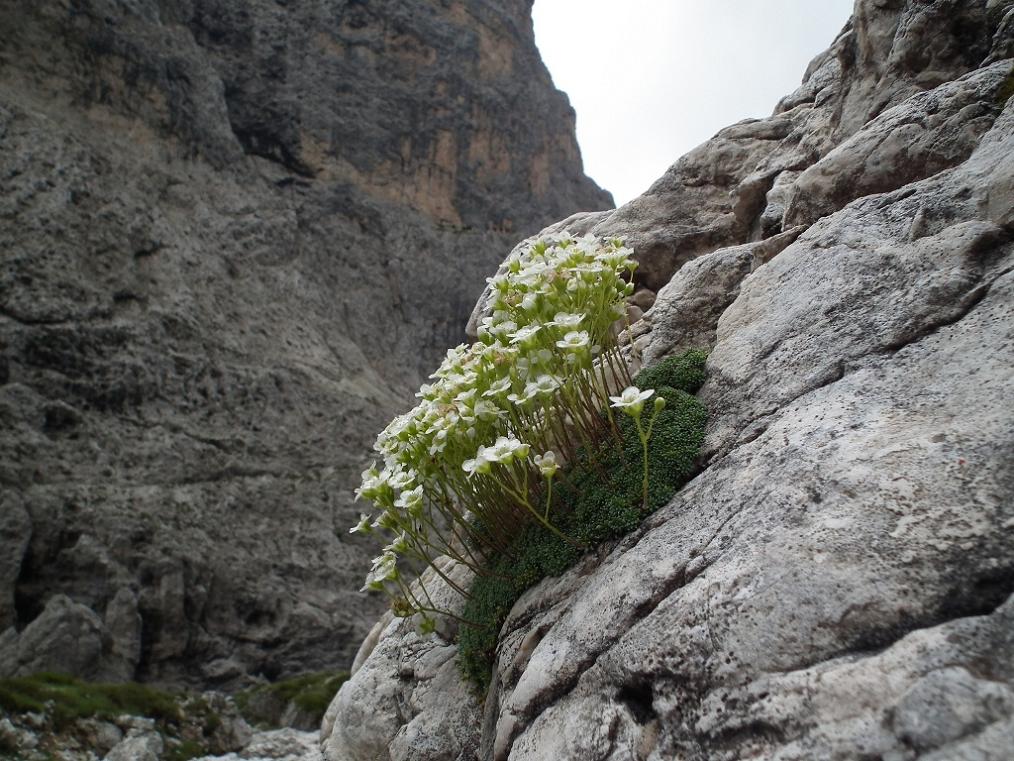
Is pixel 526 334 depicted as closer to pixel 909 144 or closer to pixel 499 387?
pixel 499 387

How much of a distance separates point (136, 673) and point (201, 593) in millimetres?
2759

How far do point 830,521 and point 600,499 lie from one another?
1440 millimetres

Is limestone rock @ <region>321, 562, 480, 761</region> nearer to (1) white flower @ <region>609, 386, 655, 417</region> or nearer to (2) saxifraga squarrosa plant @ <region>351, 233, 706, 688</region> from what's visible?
(2) saxifraga squarrosa plant @ <region>351, 233, 706, 688</region>

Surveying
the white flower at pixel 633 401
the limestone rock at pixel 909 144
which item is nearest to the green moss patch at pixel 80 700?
the white flower at pixel 633 401

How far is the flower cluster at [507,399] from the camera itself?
3.63 metres

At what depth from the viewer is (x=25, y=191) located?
74.5 feet

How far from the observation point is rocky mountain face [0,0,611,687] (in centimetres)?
1839

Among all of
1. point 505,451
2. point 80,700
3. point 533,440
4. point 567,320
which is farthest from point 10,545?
point 567,320

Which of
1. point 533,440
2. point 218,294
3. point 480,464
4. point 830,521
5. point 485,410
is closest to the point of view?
point 830,521

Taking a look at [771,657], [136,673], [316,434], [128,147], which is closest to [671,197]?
[771,657]

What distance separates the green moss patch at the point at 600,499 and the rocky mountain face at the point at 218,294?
45.1 feet

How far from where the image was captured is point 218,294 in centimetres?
2603

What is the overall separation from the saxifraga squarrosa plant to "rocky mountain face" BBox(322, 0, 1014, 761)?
18 centimetres

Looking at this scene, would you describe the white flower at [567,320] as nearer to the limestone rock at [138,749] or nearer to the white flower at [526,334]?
the white flower at [526,334]
